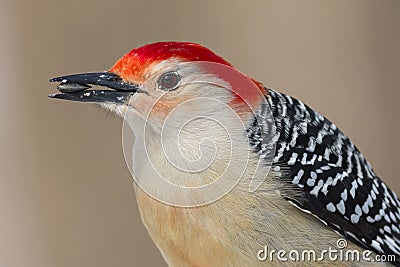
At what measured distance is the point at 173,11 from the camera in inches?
158

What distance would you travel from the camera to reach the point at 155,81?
207 cm

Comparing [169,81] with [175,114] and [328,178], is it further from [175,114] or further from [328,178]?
[328,178]

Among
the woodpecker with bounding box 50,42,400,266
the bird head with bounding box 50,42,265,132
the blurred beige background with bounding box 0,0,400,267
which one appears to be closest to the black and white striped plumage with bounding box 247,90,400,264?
the woodpecker with bounding box 50,42,400,266

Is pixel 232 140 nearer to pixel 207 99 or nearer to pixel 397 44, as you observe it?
pixel 207 99

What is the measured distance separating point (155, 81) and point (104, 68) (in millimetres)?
1807

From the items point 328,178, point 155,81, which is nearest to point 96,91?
point 155,81

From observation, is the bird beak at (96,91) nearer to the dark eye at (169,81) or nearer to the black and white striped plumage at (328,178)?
the dark eye at (169,81)

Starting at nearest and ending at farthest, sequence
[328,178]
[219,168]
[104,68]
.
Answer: [219,168], [328,178], [104,68]

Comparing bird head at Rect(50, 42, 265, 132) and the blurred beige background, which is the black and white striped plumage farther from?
the blurred beige background

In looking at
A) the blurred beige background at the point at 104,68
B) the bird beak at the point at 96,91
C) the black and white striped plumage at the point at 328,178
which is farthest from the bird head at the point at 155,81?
the blurred beige background at the point at 104,68

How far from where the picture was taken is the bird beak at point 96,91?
6.72 feet

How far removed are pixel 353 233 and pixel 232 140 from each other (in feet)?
1.58

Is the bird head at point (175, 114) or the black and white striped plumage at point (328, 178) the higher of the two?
the bird head at point (175, 114)

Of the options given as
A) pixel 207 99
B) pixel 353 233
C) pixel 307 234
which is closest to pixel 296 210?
pixel 307 234
